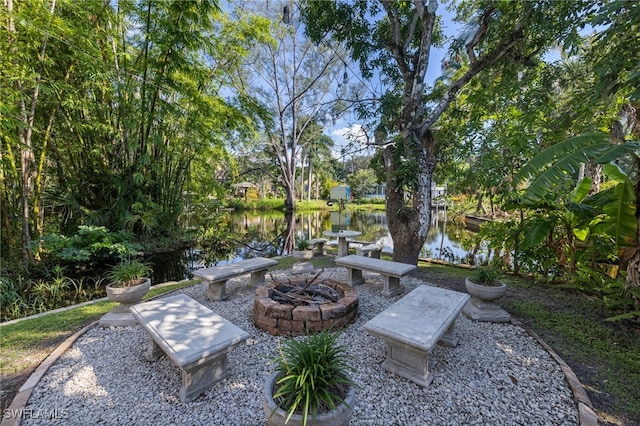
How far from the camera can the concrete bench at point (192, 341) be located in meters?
1.89

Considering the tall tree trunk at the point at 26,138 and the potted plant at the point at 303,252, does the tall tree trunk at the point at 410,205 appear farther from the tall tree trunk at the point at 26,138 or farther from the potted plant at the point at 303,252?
the tall tree trunk at the point at 26,138

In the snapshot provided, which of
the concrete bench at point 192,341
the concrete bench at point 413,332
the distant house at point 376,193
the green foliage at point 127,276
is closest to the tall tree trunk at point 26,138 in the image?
the green foliage at point 127,276

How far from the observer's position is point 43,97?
15.3 feet

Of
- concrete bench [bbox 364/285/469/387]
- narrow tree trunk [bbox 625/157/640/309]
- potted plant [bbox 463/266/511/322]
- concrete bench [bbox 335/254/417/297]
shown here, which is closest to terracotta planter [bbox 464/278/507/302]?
potted plant [bbox 463/266/511/322]

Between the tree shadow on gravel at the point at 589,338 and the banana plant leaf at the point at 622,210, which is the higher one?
the banana plant leaf at the point at 622,210

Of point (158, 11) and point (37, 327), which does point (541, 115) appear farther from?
point (37, 327)

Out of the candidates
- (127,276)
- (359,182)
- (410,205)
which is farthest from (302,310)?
(359,182)

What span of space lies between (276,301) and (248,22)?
25.4 ft

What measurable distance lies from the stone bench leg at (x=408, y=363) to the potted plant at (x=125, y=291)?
3.01m

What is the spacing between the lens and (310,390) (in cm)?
147

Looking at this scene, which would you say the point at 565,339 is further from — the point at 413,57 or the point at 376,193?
the point at 376,193

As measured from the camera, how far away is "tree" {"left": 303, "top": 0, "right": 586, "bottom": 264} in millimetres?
4164

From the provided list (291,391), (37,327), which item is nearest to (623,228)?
(291,391)

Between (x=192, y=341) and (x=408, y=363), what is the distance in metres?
1.86
